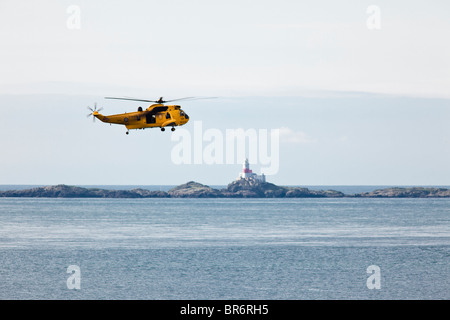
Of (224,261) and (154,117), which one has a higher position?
(154,117)

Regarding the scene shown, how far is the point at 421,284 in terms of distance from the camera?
73625 mm

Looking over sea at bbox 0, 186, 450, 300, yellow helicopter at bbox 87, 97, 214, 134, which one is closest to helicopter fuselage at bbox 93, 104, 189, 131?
yellow helicopter at bbox 87, 97, 214, 134

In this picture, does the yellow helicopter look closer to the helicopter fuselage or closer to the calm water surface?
the helicopter fuselage

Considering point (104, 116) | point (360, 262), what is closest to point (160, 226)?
point (360, 262)

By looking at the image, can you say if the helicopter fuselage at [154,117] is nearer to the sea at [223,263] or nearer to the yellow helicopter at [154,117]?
the yellow helicopter at [154,117]

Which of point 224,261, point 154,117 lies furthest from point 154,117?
point 224,261

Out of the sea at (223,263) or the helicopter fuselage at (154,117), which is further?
the sea at (223,263)

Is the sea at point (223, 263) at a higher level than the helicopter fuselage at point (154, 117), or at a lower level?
lower

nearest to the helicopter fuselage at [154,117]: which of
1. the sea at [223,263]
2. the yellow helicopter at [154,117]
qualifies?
the yellow helicopter at [154,117]

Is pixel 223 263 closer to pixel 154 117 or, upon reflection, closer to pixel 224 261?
pixel 224 261

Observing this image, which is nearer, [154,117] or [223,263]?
[154,117]

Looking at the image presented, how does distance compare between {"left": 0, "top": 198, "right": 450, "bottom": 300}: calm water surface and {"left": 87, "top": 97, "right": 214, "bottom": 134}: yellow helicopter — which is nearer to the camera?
{"left": 87, "top": 97, "right": 214, "bottom": 134}: yellow helicopter

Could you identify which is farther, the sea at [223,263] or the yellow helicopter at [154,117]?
the sea at [223,263]
